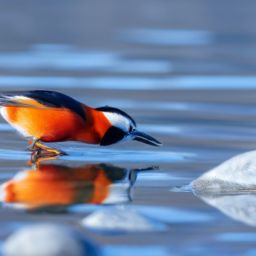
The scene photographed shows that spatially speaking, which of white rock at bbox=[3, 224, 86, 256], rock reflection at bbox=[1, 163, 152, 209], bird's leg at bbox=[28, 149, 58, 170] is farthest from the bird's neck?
white rock at bbox=[3, 224, 86, 256]

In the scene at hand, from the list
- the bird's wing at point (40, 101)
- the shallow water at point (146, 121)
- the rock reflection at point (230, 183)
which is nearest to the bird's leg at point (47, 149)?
the shallow water at point (146, 121)

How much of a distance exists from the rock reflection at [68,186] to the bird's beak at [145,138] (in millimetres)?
620

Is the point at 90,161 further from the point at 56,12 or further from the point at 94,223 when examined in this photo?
the point at 56,12

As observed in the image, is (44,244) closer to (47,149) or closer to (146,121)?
(47,149)

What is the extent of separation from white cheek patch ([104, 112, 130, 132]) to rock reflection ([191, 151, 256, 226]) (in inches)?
62.7

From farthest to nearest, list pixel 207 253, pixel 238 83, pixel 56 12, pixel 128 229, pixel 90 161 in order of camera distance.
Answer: pixel 56 12 → pixel 238 83 → pixel 90 161 → pixel 128 229 → pixel 207 253

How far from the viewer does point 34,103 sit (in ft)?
29.3

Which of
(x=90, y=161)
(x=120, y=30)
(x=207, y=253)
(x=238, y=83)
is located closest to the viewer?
(x=207, y=253)

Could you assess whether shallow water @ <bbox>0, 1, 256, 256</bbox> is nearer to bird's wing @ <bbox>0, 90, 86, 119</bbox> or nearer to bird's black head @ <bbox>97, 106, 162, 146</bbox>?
bird's black head @ <bbox>97, 106, 162, 146</bbox>

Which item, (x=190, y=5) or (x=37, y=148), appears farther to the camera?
(x=190, y=5)

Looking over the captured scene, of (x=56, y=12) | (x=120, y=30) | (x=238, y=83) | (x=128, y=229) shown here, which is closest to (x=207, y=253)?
(x=128, y=229)

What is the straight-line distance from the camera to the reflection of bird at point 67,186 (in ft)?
23.5

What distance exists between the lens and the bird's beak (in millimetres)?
9023

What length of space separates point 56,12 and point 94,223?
38.2ft
